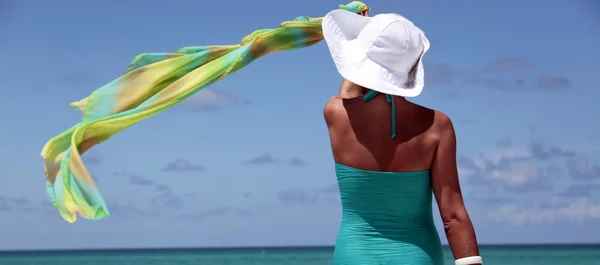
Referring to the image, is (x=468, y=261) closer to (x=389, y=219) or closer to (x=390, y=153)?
(x=389, y=219)

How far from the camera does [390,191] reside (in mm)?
3289

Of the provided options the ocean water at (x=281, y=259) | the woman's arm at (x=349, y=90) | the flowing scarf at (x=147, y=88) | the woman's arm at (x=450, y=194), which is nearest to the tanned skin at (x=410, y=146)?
the woman's arm at (x=450, y=194)

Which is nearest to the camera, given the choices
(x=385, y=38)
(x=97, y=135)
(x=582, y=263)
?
(x=385, y=38)

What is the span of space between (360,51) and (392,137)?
0.30 m

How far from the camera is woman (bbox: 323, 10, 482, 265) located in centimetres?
→ 325

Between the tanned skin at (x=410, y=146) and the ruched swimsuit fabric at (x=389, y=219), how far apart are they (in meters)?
0.04

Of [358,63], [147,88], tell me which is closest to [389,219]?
[358,63]

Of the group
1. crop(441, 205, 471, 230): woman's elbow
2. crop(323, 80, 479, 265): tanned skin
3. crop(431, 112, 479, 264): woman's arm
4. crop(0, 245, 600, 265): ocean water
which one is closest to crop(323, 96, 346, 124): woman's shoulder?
crop(323, 80, 479, 265): tanned skin

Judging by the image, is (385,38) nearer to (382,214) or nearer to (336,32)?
(336,32)

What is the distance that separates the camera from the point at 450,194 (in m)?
3.31

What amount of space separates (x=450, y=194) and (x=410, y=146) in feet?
0.69

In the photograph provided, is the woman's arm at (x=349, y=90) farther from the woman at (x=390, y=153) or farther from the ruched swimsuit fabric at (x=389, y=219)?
the ruched swimsuit fabric at (x=389, y=219)

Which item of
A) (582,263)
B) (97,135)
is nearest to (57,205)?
(97,135)

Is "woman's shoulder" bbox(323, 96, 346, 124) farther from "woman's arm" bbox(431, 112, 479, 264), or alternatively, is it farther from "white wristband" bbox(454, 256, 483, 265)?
"white wristband" bbox(454, 256, 483, 265)
